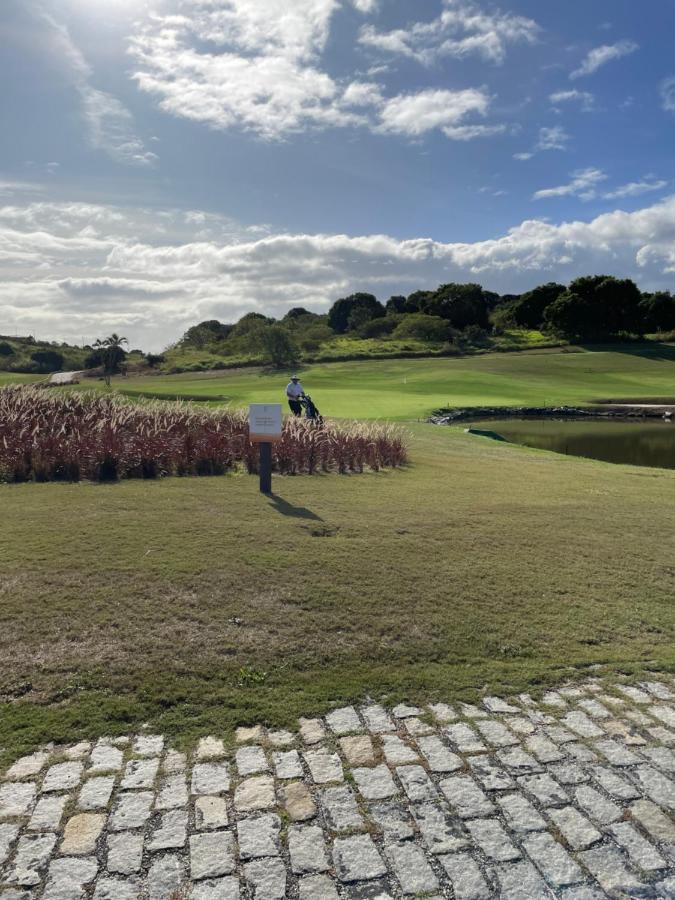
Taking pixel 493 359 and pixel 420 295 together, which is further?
pixel 420 295

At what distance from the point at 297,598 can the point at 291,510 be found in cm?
302

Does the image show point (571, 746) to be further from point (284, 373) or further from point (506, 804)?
point (284, 373)

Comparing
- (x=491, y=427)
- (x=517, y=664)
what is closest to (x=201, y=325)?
(x=491, y=427)

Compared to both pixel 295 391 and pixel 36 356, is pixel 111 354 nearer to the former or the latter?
pixel 36 356

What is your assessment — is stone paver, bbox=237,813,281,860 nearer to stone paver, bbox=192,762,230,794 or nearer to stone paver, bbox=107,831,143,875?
stone paver, bbox=192,762,230,794

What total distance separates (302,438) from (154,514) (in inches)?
185

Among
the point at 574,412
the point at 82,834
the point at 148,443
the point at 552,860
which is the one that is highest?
the point at 148,443

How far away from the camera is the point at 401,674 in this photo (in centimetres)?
479

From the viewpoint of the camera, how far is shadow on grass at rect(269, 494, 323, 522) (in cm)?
838

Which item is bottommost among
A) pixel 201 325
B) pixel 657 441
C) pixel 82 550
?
pixel 657 441

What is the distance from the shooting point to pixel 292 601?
569 centimetres

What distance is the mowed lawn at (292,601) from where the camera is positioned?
4.41 metres

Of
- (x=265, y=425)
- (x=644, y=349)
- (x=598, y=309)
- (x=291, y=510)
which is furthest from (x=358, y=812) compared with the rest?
(x=598, y=309)

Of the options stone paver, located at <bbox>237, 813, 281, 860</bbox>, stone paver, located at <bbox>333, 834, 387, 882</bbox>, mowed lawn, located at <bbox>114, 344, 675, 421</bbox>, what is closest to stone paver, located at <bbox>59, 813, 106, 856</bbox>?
stone paver, located at <bbox>237, 813, 281, 860</bbox>
